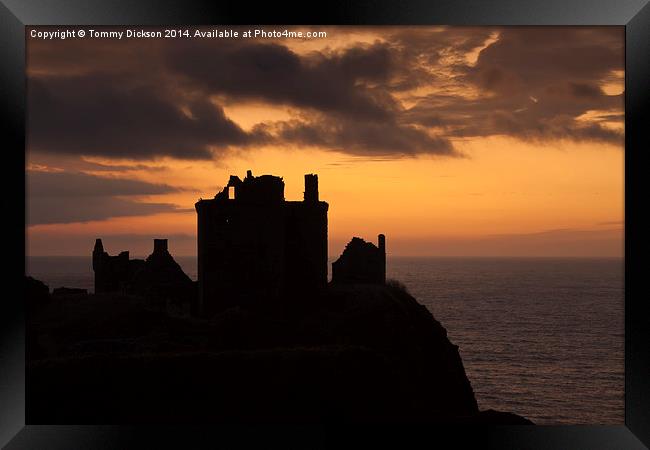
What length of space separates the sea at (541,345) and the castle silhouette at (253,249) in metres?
8.52

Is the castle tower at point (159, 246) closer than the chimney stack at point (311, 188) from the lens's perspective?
No

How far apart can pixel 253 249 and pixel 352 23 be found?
20.6 meters

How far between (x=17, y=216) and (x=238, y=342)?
16594mm

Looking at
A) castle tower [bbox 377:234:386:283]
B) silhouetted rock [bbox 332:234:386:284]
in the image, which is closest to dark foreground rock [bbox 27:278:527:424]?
silhouetted rock [bbox 332:234:386:284]

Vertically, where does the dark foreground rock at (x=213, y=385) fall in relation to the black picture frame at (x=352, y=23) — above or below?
below

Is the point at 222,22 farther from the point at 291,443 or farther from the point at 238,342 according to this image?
the point at 238,342

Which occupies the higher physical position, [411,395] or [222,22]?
[222,22]

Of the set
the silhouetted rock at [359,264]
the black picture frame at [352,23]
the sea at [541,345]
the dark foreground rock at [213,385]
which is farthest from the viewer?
the sea at [541,345]

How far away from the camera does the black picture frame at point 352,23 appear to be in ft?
31.2

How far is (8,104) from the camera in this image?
9.75 meters

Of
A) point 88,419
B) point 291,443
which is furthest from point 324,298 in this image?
point 291,443

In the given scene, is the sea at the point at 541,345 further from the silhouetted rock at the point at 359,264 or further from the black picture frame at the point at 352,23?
the silhouetted rock at the point at 359,264

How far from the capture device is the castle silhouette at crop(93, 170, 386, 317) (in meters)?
29.3

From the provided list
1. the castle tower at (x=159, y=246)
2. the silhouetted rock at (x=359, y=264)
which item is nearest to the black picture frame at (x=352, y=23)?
the castle tower at (x=159, y=246)
